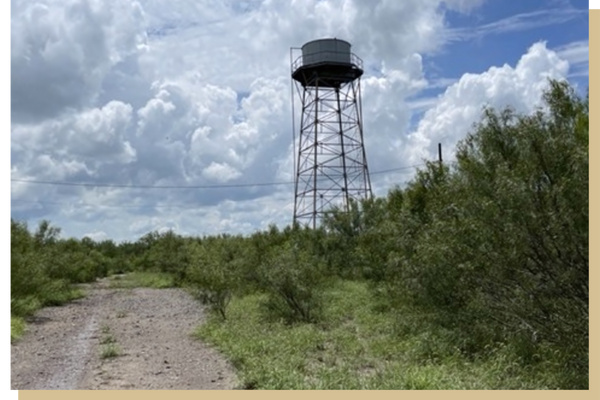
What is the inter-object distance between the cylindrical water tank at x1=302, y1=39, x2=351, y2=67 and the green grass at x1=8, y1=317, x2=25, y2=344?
731 inches

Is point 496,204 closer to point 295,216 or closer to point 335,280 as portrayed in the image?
point 335,280

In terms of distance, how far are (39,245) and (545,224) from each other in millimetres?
28996

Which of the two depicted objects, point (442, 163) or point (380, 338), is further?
point (442, 163)

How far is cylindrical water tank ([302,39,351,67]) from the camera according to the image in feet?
108

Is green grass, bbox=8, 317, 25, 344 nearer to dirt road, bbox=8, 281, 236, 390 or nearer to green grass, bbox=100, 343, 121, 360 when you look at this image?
dirt road, bbox=8, 281, 236, 390

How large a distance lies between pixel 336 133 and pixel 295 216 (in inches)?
189

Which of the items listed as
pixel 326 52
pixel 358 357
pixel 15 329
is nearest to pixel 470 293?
pixel 358 357

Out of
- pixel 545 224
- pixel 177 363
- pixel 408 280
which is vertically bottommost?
pixel 177 363

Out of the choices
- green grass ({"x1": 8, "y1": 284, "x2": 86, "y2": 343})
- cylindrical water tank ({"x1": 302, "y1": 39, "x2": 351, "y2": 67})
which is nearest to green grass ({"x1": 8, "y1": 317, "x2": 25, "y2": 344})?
green grass ({"x1": 8, "y1": 284, "x2": 86, "y2": 343})

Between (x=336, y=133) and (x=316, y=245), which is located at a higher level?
(x=336, y=133)

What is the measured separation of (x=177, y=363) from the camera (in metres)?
13.1
